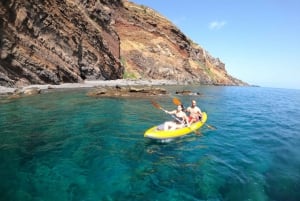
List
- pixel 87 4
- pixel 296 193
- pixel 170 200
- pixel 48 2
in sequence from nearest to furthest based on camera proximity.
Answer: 1. pixel 170 200
2. pixel 296 193
3. pixel 48 2
4. pixel 87 4

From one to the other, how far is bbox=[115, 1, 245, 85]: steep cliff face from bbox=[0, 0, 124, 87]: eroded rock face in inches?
653

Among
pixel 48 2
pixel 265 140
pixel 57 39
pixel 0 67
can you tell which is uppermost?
pixel 48 2

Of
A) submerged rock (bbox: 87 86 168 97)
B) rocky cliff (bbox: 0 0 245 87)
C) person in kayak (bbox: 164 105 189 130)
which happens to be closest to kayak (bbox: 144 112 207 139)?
person in kayak (bbox: 164 105 189 130)

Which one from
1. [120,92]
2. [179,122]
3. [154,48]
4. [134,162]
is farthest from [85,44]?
[134,162]

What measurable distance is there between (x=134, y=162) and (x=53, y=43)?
36.2 meters

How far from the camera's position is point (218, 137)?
17.7 meters

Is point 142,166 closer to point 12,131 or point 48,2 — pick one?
point 12,131

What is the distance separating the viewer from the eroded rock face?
3556 centimetres

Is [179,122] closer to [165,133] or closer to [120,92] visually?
[165,133]

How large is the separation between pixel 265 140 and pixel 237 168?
7.41 meters

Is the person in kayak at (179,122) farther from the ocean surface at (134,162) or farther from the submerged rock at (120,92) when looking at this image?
the submerged rock at (120,92)

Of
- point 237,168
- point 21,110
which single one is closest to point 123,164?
point 237,168

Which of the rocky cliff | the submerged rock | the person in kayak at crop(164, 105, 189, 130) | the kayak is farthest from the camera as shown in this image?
the rocky cliff

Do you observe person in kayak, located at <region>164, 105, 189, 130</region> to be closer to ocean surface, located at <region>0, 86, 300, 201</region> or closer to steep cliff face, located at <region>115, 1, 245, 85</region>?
ocean surface, located at <region>0, 86, 300, 201</region>
